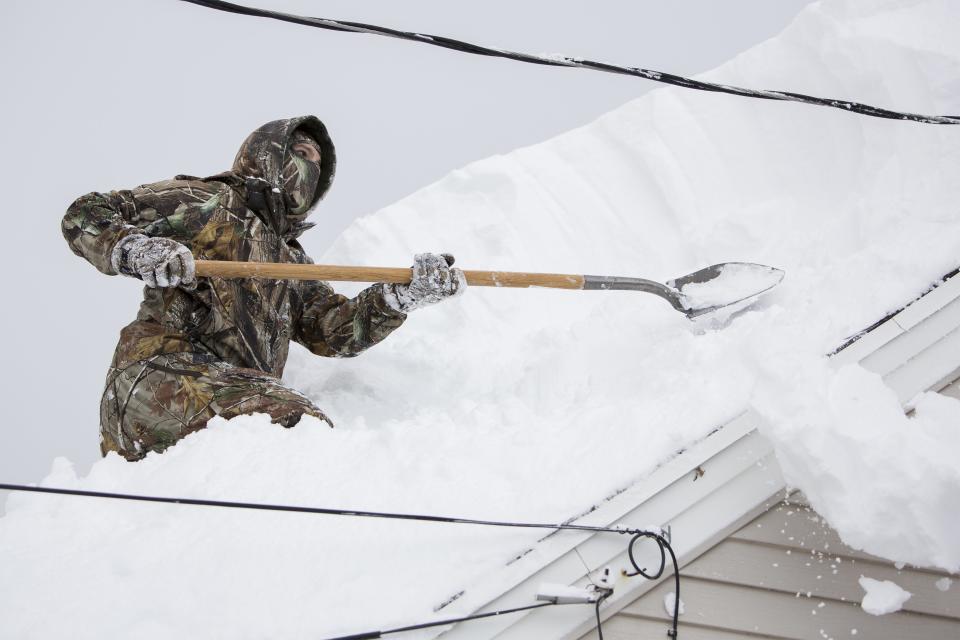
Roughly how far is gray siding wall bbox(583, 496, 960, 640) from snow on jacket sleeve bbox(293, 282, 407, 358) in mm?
1552

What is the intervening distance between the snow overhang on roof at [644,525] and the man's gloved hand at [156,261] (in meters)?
1.33

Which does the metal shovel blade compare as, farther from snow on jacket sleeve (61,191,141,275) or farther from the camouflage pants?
snow on jacket sleeve (61,191,141,275)

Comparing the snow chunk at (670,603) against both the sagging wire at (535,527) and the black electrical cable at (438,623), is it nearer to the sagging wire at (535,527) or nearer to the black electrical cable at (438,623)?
the sagging wire at (535,527)

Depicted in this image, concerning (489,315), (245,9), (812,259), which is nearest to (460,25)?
(489,315)


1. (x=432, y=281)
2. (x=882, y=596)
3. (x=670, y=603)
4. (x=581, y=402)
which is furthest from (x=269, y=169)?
(x=882, y=596)

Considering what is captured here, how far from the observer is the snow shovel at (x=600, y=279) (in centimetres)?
266

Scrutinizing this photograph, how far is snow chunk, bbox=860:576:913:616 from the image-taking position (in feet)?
6.29

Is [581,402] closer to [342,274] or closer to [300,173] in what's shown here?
[342,274]

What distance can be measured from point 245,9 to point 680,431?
5.01ft

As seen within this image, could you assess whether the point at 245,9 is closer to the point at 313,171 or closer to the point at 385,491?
the point at 313,171

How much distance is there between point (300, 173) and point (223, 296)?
1.82 ft

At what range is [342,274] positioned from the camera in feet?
8.89

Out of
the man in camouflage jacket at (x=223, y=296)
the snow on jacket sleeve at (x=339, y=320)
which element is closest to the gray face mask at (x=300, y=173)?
the man in camouflage jacket at (x=223, y=296)

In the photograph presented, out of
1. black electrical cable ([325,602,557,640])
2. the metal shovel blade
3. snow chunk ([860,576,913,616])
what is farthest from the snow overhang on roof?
the metal shovel blade
